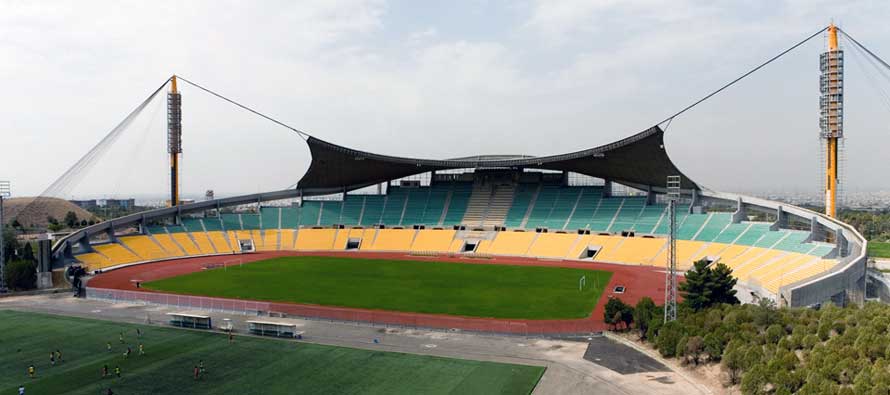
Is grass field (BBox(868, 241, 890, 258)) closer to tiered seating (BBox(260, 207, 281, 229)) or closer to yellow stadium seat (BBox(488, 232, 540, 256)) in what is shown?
yellow stadium seat (BBox(488, 232, 540, 256))

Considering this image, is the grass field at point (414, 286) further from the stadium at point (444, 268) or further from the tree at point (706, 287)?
the tree at point (706, 287)

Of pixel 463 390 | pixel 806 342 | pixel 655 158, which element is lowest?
pixel 463 390

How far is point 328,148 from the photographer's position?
63312 millimetres

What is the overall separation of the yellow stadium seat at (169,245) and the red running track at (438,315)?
8.03 ft

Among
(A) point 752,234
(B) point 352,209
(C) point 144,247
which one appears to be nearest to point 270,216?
(B) point 352,209

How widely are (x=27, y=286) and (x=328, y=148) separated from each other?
30371 mm

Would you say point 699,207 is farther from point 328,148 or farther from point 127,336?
point 127,336

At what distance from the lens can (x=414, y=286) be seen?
43.2 m

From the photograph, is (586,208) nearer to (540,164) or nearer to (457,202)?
(540,164)

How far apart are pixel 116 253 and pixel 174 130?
18.1 m

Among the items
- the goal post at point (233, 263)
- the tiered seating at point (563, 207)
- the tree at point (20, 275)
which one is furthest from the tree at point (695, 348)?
the tree at point (20, 275)

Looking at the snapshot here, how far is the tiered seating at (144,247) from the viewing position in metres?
57.8

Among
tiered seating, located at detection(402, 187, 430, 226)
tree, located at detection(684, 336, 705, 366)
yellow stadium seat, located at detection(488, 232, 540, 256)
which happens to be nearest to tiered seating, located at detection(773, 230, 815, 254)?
yellow stadium seat, located at detection(488, 232, 540, 256)

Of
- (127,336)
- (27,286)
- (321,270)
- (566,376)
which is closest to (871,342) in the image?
(566,376)
